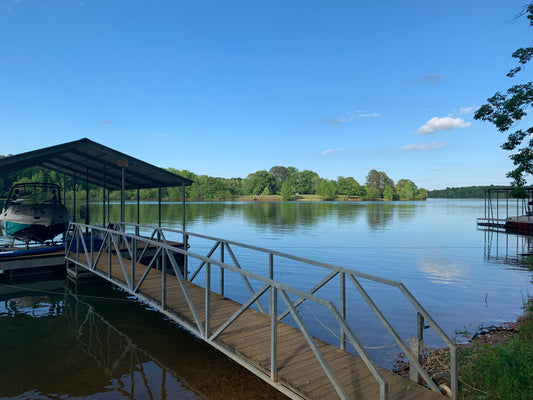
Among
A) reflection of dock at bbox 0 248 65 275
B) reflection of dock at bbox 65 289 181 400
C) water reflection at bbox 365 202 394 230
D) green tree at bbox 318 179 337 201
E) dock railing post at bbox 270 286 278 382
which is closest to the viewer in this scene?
dock railing post at bbox 270 286 278 382

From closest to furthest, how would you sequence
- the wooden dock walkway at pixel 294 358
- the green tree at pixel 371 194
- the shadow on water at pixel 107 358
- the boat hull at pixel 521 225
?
the wooden dock walkway at pixel 294 358 → the shadow on water at pixel 107 358 → the boat hull at pixel 521 225 → the green tree at pixel 371 194

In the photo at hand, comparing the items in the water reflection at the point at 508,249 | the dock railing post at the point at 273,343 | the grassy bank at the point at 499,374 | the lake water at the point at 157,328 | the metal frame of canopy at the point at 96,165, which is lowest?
the water reflection at the point at 508,249

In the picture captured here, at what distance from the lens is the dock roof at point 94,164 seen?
11055mm

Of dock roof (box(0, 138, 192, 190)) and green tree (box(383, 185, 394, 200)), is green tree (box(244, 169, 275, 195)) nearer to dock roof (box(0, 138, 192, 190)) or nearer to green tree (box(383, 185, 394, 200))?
green tree (box(383, 185, 394, 200))

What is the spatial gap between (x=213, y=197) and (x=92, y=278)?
114049 millimetres

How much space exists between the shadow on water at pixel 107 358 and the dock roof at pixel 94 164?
4837 millimetres

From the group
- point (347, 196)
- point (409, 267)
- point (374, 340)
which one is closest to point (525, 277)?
point (409, 267)

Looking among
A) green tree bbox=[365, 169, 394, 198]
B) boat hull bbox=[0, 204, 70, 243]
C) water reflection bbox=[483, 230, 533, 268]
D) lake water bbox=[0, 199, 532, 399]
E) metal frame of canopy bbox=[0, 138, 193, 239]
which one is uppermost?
green tree bbox=[365, 169, 394, 198]

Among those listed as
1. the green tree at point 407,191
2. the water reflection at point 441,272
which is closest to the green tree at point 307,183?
the green tree at point 407,191

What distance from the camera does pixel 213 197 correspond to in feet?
410

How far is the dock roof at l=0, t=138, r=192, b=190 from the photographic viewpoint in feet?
36.3

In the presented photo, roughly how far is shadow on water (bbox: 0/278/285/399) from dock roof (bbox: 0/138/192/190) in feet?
15.9

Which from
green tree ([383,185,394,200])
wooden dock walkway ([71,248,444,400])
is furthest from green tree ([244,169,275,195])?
wooden dock walkway ([71,248,444,400])

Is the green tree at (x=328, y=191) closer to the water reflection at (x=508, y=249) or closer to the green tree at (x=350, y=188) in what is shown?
the green tree at (x=350, y=188)
